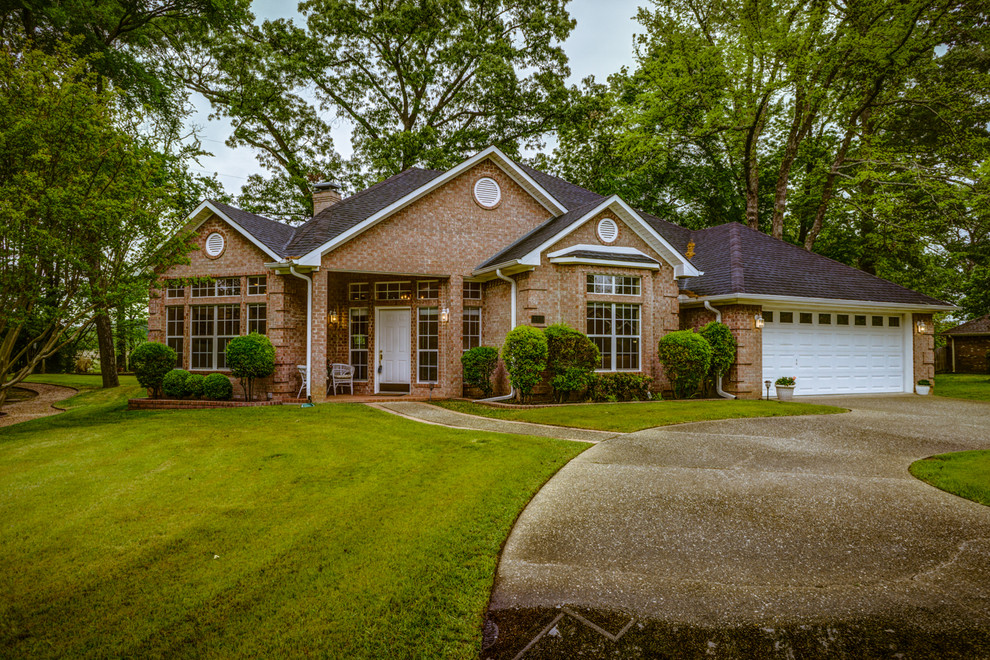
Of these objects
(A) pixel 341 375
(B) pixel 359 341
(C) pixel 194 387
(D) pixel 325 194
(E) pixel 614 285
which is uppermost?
(D) pixel 325 194

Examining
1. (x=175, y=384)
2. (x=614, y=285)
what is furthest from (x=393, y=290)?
(x=614, y=285)

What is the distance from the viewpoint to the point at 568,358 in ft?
40.7

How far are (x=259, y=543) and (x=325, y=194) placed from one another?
600 inches

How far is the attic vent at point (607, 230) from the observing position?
13.7 m

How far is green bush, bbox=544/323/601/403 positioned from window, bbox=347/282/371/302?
582cm

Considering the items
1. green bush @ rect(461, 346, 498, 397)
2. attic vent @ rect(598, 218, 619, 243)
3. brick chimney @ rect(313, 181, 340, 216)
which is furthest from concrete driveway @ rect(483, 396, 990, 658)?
brick chimney @ rect(313, 181, 340, 216)

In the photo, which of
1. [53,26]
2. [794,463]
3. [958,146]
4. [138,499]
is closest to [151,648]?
[138,499]

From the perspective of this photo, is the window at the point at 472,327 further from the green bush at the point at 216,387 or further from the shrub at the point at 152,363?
the shrub at the point at 152,363

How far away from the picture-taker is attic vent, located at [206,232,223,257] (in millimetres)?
14305

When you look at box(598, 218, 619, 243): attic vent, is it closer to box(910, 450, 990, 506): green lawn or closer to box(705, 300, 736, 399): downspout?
box(705, 300, 736, 399): downspout

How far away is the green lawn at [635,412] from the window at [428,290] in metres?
3.32

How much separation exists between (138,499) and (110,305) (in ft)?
21.3

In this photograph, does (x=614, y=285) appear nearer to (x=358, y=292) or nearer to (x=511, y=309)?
(x=511, y=309)

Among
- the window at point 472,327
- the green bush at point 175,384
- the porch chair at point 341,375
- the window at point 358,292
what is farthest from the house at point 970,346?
the green bush at point 175,384
